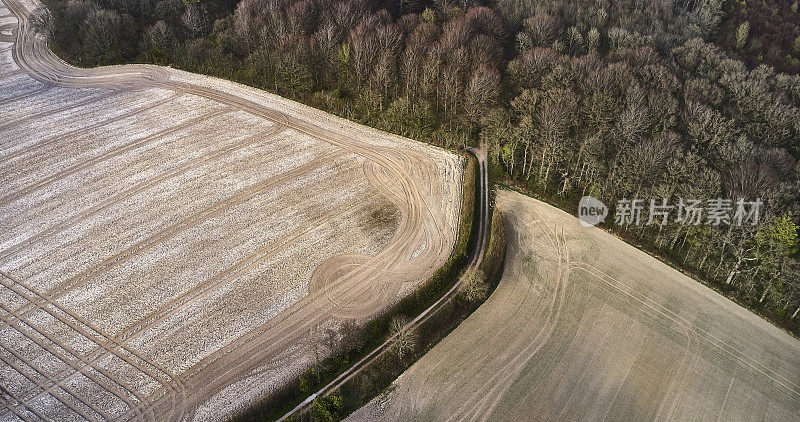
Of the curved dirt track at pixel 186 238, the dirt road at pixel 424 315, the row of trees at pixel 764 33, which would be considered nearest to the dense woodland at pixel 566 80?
the row of trees at pixel 764 33

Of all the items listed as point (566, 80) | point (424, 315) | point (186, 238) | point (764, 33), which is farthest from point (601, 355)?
point (764, 33)

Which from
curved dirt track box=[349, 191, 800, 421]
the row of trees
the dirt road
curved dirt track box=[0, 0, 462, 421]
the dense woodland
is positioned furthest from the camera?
the row of trees

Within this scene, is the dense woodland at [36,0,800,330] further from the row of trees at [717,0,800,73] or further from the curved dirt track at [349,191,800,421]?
the curved dirt track at [349,191,800,421]

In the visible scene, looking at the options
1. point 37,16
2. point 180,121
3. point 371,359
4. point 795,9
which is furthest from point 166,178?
point 795,9

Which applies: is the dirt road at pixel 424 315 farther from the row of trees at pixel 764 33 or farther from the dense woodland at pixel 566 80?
the row of trees at pixel 764 33

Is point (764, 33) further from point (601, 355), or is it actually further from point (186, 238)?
point (186, 238)

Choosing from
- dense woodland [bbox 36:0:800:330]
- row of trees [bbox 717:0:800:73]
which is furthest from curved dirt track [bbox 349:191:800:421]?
row of trees [bbox 717:0:800:73]
